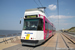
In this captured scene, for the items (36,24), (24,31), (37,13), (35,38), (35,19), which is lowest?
(35,38)

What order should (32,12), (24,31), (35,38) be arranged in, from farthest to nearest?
(32,12)
(24,31)
(35,38)

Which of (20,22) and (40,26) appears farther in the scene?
(20,22)

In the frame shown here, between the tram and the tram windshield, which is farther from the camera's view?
the tram windshield

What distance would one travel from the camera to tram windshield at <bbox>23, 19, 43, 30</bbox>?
8.72m

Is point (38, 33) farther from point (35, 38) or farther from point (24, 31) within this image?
point (24, 31)

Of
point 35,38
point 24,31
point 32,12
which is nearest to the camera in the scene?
point 35,38

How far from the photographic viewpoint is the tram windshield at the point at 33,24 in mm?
8719

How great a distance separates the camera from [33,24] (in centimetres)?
877

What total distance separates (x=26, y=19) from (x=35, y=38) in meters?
2.41

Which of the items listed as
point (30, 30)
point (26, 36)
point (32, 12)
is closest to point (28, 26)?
point (30, 30)

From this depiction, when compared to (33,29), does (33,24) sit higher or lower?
higher

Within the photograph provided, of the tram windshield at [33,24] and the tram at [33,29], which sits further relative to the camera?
the tram windshield at [33,24]

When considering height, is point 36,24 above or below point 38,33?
above

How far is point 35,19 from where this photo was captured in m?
8.89
